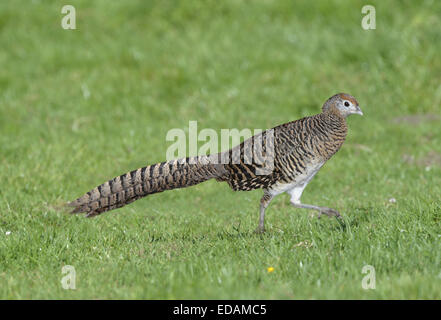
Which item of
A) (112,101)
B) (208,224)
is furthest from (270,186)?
(112,101)

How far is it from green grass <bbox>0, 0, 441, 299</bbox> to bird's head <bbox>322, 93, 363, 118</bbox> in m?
1.06

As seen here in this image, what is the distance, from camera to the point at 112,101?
11.4m

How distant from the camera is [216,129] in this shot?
10.5 meters

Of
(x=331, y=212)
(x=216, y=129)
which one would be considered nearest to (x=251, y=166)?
(x=331, y=212)

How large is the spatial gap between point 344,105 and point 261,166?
103 centimetres

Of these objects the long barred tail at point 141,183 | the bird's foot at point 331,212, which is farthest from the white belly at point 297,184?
the long barred tail at point 141,183

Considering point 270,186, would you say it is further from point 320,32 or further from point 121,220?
point 320,32

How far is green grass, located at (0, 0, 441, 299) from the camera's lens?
16.5 ft

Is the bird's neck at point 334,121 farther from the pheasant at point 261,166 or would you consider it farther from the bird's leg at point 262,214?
the bird's leg at point 262,214

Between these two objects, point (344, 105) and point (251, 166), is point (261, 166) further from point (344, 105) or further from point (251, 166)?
point (344, 105)

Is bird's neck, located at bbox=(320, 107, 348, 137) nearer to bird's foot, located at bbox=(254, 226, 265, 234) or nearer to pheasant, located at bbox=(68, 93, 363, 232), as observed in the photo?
pheasant, located at bbox=(68, 93, 363, 232)

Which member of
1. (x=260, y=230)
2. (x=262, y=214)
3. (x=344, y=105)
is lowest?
(x=260, y=230)

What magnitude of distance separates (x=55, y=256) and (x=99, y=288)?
1.03 meters

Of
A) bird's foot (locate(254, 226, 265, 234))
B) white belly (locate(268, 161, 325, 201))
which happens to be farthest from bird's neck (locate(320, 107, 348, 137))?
bird's foot (locate(254, 226, 265, 234))
